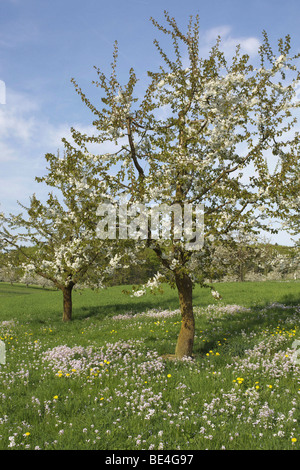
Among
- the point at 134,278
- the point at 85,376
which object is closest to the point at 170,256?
the point at 85,376

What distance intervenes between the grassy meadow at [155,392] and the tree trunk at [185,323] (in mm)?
547

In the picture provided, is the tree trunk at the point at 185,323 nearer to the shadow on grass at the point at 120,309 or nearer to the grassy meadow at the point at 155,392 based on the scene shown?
the grassy meadow at the point at 155,392

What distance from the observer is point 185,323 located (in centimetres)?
1064

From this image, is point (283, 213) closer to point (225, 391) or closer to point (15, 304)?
point (225, 391)

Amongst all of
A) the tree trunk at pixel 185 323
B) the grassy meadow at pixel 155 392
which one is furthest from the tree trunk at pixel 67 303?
the tree trunk at pixel 185 323

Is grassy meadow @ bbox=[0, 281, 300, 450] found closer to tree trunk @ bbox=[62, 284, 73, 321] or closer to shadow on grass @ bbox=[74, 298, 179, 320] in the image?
tree trunk @ bbox=[62, 284, 73, 321]

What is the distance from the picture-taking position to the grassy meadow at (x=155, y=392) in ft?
18.8

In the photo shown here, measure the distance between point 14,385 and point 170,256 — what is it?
5367 mm

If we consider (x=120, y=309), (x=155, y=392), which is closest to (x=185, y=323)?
(x=155, y=392)

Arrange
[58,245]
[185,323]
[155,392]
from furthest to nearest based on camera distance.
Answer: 1. [58,245]
2. [185,323]
3. [155,392]

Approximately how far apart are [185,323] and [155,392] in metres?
3.39

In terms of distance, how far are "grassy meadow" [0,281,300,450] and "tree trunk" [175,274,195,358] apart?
1.79 feet

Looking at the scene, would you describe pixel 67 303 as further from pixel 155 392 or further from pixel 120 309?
pixel 155 392

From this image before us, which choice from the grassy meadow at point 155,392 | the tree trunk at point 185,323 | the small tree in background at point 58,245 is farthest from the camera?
the small tree in background at point 58,245
